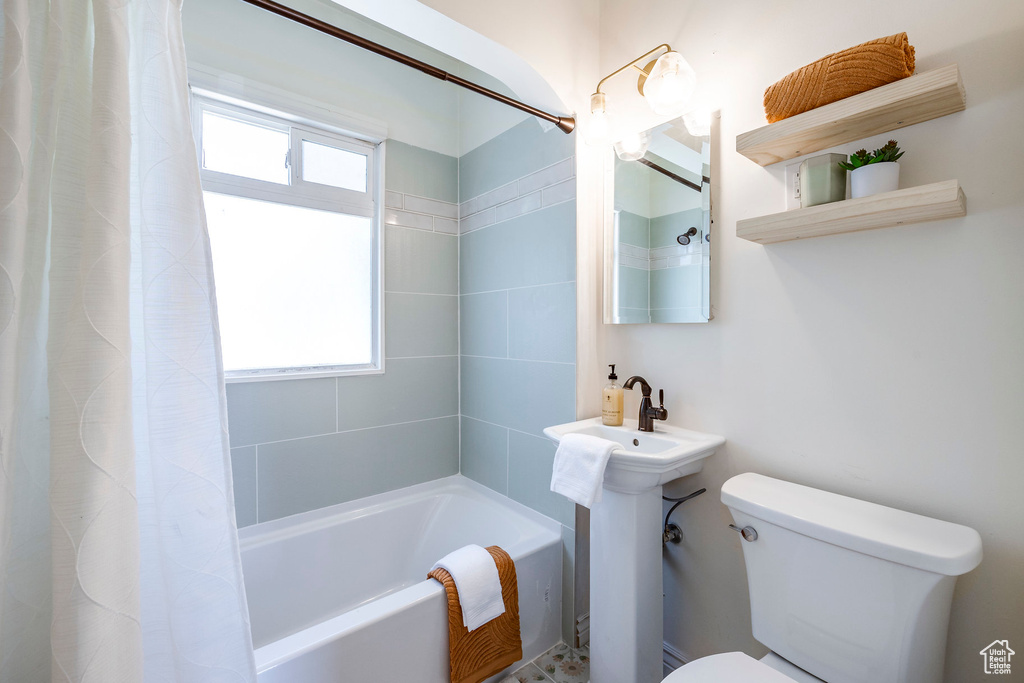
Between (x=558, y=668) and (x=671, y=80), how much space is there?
2051 millimetres

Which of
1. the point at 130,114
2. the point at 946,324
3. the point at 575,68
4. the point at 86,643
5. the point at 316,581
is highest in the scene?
the point at 575,68

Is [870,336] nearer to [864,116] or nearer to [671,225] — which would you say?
[864,116]

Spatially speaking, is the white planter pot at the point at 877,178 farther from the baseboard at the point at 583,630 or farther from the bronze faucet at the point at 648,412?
the baseboard at the point at 583,630

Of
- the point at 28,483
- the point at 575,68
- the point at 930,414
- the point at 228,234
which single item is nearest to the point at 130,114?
the point at 28,483

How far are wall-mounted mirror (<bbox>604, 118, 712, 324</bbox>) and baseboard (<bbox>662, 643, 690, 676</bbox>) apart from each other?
3.80 feet

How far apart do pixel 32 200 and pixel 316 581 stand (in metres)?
1.68

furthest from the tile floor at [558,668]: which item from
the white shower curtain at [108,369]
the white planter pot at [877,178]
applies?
the white planter pot at [877,178]

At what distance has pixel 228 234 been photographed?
5.93 feet

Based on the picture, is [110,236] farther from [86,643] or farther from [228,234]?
[228,234]

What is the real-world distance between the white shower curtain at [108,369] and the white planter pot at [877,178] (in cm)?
140

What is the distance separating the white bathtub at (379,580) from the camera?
47.5 inches

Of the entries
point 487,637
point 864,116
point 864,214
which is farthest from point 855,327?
point 487,637

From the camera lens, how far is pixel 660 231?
1.59m

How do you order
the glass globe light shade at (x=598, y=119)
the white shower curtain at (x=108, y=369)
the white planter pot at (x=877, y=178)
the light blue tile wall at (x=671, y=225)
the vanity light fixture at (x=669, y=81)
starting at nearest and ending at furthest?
the white shower curtain at (x=108, y=369) < the white planter pot at (x=877, y=178) < the vanity light fixture at (x=669, y=81) < the light blue tile wall at (x=671, y=225) < the glass globe light shade at (x=598, y=119)
